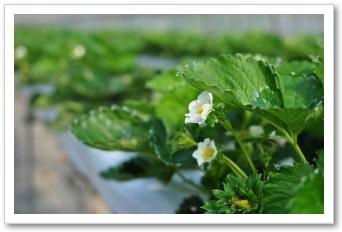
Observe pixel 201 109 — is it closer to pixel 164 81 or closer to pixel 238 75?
pixel 238 75

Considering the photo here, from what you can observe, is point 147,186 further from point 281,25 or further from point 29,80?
point 281,25

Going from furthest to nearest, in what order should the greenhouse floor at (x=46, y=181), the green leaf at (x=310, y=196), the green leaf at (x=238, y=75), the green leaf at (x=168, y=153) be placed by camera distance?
the greenhouse floor at (x=46, y=181)
the green leaf at (x=168, y=153)
the green leaf at (x=238, y=75)
the green leaf at (x=310, y=196)

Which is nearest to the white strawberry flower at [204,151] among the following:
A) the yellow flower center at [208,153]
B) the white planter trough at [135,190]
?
the yellow flower center at [208,153]

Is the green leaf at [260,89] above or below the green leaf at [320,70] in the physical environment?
below
